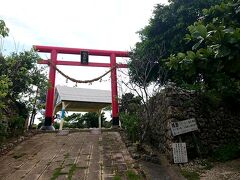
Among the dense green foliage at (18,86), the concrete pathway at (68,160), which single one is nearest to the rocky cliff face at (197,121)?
the concrete pathway at (68,160)

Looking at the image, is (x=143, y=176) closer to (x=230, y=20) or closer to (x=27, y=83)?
(x=230, y=20)

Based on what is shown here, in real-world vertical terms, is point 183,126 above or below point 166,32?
below

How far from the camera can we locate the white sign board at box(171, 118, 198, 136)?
650cm

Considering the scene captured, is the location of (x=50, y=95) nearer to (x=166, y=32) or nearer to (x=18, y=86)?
(x=18, y=86)

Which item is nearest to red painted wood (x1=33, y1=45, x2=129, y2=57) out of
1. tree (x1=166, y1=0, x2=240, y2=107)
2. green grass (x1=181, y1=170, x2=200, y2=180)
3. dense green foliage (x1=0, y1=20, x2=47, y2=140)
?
dense green foliage (x1=0, y1=20, x2=47, y2=140)

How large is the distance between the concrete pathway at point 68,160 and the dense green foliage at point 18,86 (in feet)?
3.22

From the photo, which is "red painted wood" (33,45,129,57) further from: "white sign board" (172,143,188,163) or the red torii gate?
"white sign board" (172,143,188,163)

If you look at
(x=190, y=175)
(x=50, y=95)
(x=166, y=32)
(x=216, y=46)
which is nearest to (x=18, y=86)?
(x=50, y=95)

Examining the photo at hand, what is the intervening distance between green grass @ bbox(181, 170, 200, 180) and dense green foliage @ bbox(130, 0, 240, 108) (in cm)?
230

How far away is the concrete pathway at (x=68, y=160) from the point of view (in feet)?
18.1

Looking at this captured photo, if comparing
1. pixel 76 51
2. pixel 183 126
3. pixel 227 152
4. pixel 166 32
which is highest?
pixel 76 51

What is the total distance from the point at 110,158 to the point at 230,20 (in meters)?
4.69

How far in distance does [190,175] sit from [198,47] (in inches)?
203

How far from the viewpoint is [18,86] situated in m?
10.8
